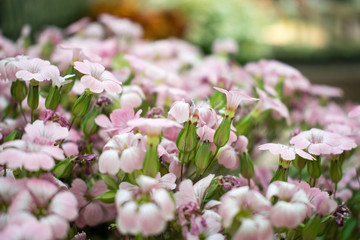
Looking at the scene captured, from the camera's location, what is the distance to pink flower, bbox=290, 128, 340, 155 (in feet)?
1.25

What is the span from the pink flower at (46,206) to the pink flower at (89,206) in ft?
0.31

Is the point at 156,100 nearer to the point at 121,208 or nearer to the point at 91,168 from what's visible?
the point at 91,168

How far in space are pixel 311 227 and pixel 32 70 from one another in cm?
32

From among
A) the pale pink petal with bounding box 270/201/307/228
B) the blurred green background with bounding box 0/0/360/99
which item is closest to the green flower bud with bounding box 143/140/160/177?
the pale pink petal with bounding box 270/201/307/228

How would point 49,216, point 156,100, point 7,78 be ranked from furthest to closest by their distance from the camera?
point 156,100 → point 7,78 → point 49,216

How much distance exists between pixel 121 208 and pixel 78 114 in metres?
0.17

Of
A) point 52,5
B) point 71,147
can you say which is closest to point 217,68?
point 71,147

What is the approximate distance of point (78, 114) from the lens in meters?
0.41

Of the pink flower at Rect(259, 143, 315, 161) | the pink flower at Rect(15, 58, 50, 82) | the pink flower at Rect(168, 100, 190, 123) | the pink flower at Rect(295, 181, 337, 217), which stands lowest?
the pink flower at Rect(295, 181, 337, 217)

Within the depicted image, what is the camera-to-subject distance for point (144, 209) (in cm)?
27

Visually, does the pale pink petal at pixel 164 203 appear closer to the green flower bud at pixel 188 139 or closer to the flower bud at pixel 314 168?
the green flower bud at pixel 188 139

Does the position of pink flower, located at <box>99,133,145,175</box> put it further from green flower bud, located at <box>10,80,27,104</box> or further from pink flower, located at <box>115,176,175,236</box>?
green flower bud, located at <box>10,80,27,104</box>

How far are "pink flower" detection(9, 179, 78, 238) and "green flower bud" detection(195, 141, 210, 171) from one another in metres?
0.14

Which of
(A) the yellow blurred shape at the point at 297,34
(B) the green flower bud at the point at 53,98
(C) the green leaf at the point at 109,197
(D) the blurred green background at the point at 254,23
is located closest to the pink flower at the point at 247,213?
(C) the green leaf at the point at 109,197
